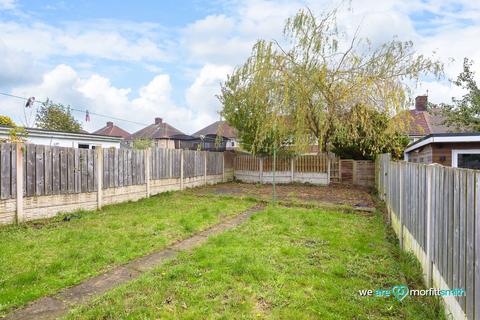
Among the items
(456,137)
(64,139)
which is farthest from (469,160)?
(64,139)

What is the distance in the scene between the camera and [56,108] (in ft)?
87.1

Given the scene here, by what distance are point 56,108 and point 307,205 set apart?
2646 cm

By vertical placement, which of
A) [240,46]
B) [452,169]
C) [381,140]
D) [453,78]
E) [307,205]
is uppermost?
[240,46]

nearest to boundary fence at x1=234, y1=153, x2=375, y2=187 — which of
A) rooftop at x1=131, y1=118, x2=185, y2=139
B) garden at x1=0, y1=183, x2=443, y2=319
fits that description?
garden at x1=0, y1=183, x2=443, y2=319

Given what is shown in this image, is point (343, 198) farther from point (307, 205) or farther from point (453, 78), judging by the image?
point (453, 78)

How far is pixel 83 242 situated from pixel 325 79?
38.3ft

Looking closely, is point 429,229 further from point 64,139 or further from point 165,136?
point 165,136

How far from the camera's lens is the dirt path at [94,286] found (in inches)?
112

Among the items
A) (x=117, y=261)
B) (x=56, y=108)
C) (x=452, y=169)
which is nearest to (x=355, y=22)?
(x=452, y=169)

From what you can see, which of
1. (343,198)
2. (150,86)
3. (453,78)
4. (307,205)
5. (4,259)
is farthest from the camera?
(150,86)

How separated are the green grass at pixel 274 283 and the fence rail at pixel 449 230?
400 millimetres

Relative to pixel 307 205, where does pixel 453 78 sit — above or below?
above

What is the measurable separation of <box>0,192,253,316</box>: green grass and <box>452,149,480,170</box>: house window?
20.9 ft

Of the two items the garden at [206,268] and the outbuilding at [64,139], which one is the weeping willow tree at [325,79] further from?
the outbuilding at [64,139]
